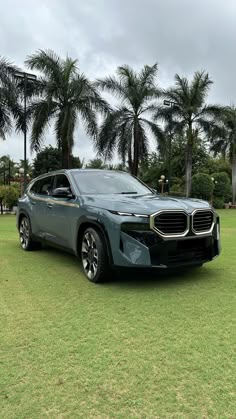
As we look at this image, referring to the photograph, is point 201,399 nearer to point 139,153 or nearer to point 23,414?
point 23,414

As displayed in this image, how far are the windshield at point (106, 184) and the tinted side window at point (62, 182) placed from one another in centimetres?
18

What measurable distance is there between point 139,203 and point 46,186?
285 centimetres

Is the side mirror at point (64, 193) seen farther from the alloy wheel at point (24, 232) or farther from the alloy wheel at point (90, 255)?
the alloy wheel at point (24, 232)

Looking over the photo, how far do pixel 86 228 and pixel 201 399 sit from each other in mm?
3316

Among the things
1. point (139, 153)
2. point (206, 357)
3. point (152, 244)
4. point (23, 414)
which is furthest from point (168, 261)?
point (139, 153)

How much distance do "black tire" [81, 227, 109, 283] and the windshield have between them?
836 millimetres

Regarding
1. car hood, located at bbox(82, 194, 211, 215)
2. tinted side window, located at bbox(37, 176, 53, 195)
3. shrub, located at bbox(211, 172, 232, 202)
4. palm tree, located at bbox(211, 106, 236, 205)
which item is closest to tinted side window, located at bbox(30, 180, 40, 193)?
tinted side window, located at bbox(37, 176, 53, 195)

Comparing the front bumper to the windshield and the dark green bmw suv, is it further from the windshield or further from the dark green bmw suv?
the windshield

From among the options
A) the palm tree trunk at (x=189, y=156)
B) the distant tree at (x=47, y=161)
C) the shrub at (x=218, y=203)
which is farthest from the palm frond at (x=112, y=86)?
the distant tree at (x=47, y=161)

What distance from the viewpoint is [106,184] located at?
20.8 feet

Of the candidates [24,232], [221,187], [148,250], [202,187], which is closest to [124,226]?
[148,250]

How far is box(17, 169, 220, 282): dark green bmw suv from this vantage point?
4.75 metres

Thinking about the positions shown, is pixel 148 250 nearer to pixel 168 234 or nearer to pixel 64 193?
pixel 168 234

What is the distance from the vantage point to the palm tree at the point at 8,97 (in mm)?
23406
